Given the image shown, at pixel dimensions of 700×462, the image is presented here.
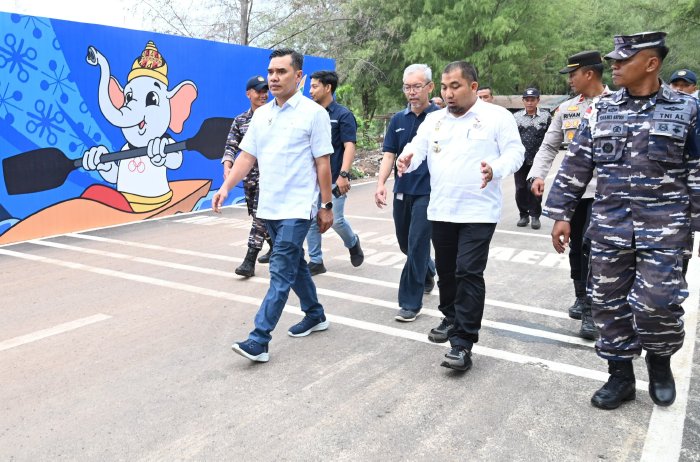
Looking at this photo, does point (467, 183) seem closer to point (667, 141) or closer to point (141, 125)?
point (667, 141)

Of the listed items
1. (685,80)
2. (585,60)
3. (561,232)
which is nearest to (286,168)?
(561,232)

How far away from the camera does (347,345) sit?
4.32m

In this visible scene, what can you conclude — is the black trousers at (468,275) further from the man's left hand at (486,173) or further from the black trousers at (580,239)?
the black trousers at (580,239)

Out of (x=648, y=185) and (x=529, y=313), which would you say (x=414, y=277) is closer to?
(x=529, y=313)

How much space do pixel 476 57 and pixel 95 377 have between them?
26.3 metres

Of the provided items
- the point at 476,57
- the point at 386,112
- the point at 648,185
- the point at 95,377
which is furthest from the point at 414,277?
the point at 386,112

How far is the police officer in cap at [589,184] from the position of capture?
14.8 ft

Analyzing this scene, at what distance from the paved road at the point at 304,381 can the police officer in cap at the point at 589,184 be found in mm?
189

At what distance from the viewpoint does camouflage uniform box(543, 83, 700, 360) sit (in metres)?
3.04

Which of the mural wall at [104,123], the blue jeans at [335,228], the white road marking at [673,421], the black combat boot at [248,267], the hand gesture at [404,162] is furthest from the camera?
the mural wall at [104,123]

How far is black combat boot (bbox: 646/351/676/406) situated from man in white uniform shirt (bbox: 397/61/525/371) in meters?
1.00

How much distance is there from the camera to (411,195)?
482 cm

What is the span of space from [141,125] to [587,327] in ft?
25.2

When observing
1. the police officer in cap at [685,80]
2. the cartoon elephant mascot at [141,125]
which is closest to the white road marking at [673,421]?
the police officer in cap at [685,80]
